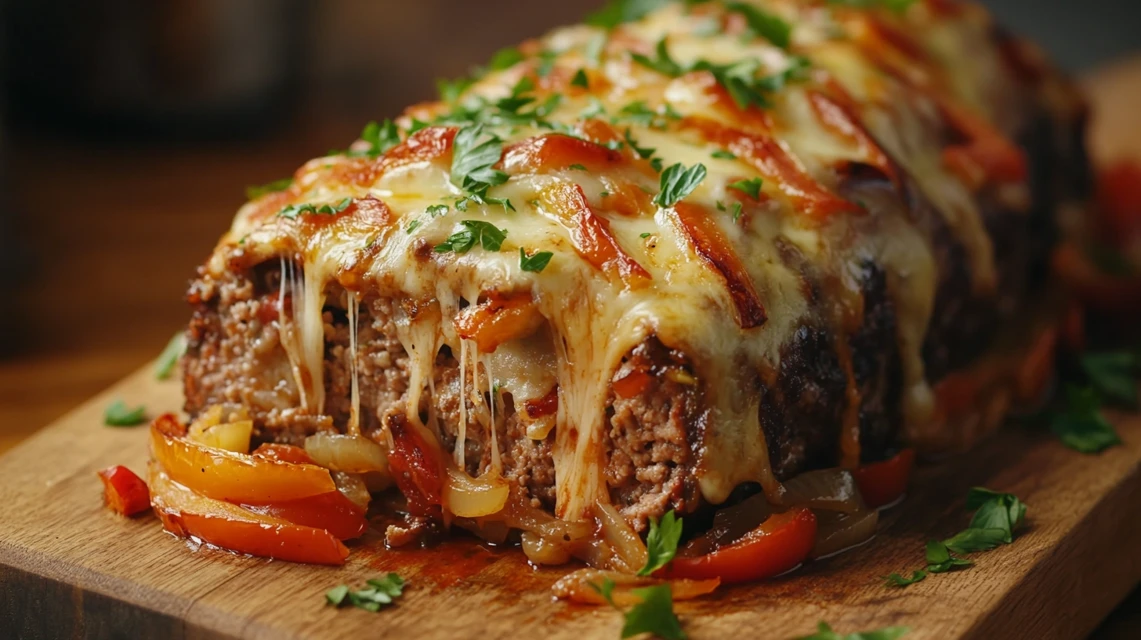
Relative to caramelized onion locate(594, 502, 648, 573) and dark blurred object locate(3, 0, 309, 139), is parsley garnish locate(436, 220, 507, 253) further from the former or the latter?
dark blurred object locate(3, 0, 309, 139)

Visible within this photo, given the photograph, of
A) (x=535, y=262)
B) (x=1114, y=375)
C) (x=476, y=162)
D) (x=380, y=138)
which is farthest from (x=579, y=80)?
(x=1114, y=375)

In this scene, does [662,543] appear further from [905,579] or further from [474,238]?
[474,238]

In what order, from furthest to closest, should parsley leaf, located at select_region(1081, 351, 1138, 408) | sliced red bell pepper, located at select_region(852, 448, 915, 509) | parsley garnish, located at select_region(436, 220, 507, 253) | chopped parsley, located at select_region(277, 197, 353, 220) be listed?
parsley leaf, located at select_region(1081, 351, 1138, 408) < sliced red bell pepper, located at select_region(852, 448, 915, 509) < chopped parsley, located at select_region(277, 197, 353, 220) < parsley garnish, located at select_region(436, 220, 507, 253)

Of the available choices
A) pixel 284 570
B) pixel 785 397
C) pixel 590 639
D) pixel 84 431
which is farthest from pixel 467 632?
pixel 84 431

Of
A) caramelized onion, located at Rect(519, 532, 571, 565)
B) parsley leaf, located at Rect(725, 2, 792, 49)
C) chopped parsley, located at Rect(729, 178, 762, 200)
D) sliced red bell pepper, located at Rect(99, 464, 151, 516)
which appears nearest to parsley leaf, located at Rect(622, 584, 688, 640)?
caramelized onion, located at Rect(519, 532, 571, 565)

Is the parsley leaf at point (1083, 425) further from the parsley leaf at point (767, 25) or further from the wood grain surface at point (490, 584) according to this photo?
the parsley leaf at point (767, 25)

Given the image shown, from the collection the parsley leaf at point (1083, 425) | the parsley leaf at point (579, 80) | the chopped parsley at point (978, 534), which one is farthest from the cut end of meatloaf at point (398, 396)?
the parsley leaf at point (1083, 425)

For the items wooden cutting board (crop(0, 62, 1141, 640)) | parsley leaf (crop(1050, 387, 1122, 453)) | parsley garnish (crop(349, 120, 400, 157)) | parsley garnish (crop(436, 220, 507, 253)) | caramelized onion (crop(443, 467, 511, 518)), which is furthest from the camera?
parsley leaf (crop(1050, 387, 1122, 453))
